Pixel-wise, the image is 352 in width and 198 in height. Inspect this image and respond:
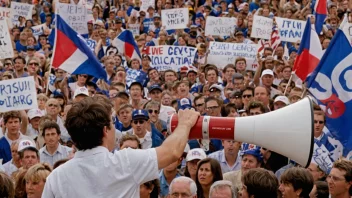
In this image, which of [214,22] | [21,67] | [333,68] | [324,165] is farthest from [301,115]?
[214,22]

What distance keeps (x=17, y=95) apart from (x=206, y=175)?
4610 millimetres

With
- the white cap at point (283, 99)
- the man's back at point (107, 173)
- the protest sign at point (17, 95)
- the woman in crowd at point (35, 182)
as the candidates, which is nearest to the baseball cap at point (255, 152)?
the woman in crowd at point (35, 182)

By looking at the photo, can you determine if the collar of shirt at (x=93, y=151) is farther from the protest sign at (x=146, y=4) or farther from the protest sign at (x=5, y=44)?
the protest sign at (x=146, y=4)

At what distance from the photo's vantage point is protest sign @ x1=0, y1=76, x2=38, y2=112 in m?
11.8

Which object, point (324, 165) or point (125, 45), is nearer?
point (324, 165)

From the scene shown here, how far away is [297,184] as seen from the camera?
6.94 metres

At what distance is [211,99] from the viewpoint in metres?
11.6

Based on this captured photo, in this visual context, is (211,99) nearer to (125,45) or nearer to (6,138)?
(6,138)

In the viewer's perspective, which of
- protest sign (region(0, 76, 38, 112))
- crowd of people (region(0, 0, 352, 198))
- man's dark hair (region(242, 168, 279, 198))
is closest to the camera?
crowd of people (region(0, 0, 352, 198))

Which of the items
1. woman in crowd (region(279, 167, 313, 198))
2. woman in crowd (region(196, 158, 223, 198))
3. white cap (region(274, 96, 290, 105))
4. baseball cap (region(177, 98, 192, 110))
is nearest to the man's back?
woman in crowd (region(279, 167, 313, 198))

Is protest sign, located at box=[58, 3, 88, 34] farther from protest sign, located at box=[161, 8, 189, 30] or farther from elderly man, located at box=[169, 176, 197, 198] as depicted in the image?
elderly man, located at box=[169, 176, 197, 198]

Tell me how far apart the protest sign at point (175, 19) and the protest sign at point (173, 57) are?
3512mm

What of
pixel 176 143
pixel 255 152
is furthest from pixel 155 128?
pixel 176 143

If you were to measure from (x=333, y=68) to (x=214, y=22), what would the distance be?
10545 millimetres
